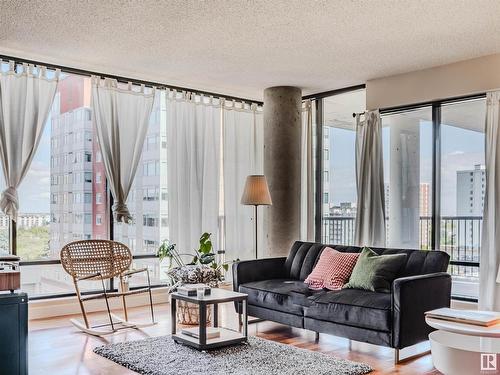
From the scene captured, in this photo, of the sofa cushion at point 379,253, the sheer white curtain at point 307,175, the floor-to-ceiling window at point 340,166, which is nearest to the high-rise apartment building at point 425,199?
the floor-to-ceiling window at point 340,166

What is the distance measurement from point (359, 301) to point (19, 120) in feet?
11.8

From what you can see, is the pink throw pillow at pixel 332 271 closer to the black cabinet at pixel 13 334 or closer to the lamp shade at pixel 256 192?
the lamp shade at pixel 256 192

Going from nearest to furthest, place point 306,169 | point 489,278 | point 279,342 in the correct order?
point 279,342
point 489,278
point 306,169

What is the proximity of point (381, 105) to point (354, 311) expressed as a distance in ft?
9.81

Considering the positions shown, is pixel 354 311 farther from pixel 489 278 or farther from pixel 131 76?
pixel 131 76

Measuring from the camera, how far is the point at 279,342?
4.39 m

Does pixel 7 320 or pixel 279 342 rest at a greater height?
pixel 7 320

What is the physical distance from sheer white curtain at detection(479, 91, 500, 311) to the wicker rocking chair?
3205 mm

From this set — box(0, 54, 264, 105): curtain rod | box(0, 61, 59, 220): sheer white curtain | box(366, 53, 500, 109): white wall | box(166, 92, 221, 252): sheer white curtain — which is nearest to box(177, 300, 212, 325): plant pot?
box(166, 92, 221, 252): sheer white curtain

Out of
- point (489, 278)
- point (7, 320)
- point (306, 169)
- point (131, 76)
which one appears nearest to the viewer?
point (7, 320)

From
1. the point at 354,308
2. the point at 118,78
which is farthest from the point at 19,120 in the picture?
the point at 354,308

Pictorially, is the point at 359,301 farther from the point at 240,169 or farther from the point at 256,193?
the point at 240,169

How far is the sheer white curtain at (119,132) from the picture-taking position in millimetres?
5734

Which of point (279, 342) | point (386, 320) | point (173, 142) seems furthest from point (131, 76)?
point (386, 320)
